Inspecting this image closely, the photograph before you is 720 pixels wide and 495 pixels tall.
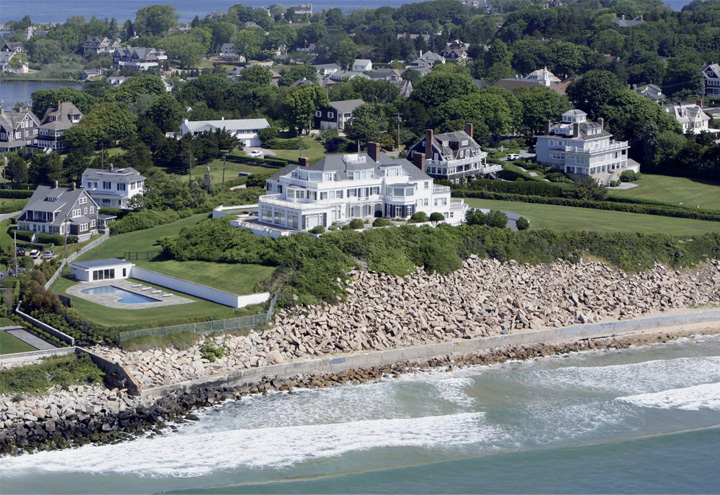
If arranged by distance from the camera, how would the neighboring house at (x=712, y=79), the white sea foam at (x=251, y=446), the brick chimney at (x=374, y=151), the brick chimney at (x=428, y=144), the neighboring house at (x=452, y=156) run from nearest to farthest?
the white sea foam at (x=251, y=446), the brick chimney at (x=374, y=151), the neighboring house at (x=452, y=156), the brick chimney at (x=428, y=144), the neighboring house at (x=712, y=79)

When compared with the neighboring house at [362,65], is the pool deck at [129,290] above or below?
below

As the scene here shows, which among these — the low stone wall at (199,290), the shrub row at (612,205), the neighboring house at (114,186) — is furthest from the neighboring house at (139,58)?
the low stone wall at (199,290)

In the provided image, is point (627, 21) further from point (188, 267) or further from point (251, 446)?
point (251, 446)

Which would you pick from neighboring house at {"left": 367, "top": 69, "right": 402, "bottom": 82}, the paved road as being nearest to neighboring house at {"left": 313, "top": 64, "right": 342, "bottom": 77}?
neighboring house at {"left": 367, "top": 69, "right": 402, "bottom": 82}

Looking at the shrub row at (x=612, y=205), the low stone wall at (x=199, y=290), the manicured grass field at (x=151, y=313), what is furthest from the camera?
the shrub row at (x=612, y=205)

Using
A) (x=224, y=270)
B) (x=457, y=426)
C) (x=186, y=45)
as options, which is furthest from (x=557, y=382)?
(x=186, y=45)

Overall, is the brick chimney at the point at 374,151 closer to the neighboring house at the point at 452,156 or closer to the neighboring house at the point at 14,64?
the neighboring house at the point at 452,156

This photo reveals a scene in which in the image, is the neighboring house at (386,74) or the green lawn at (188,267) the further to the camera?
the neighboring house at (386,74)

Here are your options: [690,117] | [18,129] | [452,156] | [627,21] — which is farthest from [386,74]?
[452,156]
